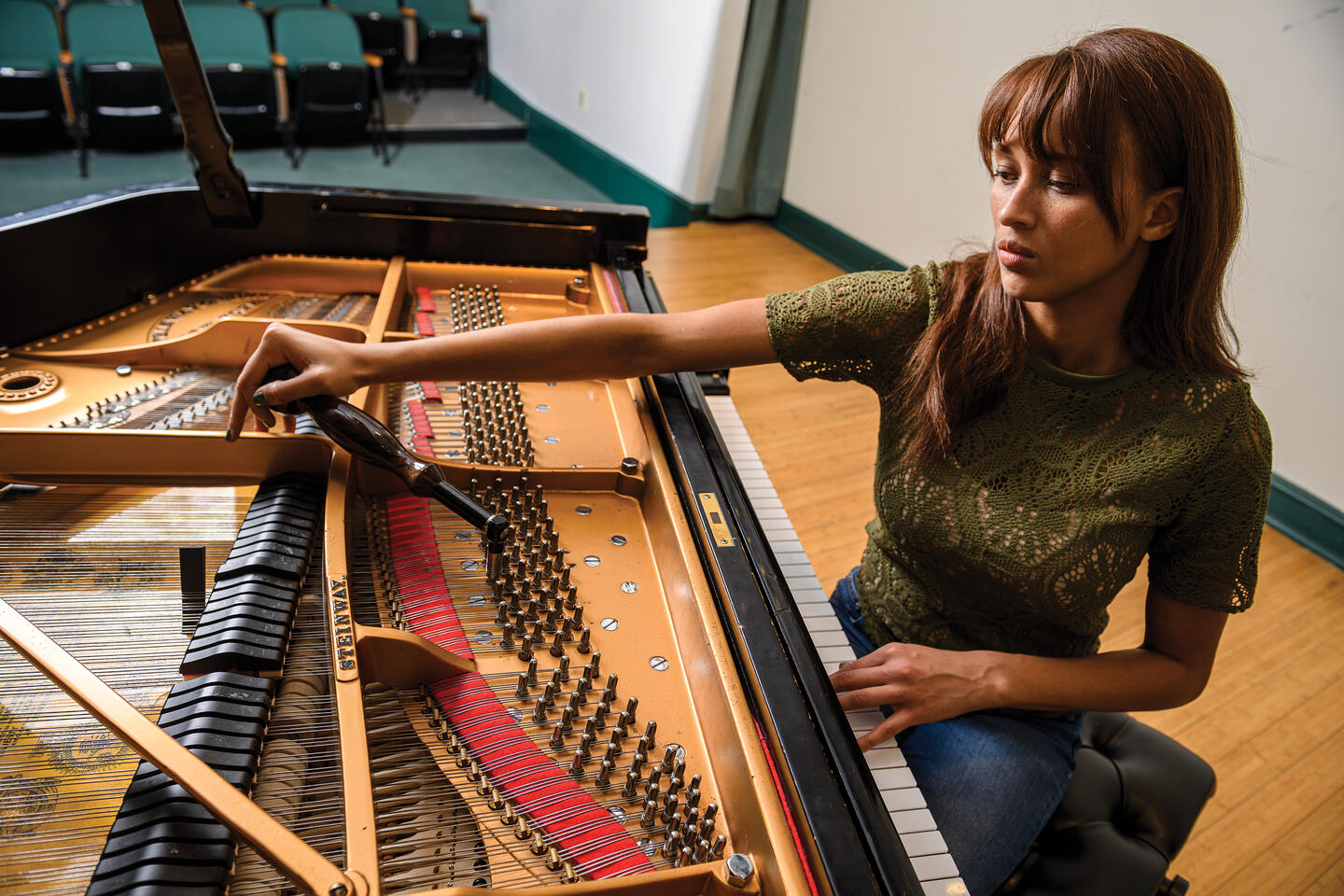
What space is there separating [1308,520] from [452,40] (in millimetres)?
7678

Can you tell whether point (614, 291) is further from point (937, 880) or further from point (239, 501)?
point (937, 880)

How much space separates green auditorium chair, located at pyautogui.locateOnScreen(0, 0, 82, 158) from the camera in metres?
5.43

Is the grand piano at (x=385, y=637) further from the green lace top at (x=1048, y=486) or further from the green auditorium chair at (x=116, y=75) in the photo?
the green auditorium chair at (x=116, y=75)

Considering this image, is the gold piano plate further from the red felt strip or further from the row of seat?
the row of seat

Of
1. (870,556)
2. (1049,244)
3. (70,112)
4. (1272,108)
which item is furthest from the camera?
(70,112)

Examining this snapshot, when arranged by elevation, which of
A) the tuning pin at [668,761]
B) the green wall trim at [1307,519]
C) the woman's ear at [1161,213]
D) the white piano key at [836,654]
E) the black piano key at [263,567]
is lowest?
the green wall trim at [1307,519]

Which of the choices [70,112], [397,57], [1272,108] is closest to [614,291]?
[1272,108]

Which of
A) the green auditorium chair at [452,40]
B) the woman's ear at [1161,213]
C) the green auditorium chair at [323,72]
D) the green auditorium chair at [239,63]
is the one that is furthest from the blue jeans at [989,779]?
the green auditorium chair at [452,40]

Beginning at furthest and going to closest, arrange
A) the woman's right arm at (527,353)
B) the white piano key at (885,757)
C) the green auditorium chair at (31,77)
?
the green auditorium chair at (31,77) < the woman's right arm at (527,353) < the white piano key at (885,757)

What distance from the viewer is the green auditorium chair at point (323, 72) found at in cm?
621

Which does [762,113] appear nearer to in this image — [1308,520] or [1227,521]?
[1308,520]

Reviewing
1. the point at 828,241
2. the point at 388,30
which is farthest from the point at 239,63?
the point at 828,241

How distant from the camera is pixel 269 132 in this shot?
6562 millimetres

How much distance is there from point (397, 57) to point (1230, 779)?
8202mm
